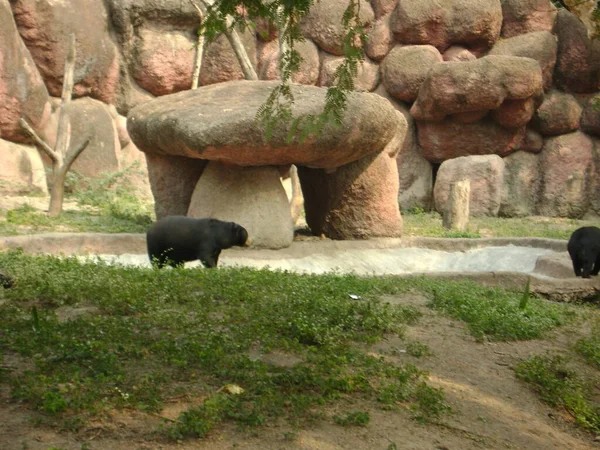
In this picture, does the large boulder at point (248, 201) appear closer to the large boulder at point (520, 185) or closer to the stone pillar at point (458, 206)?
the stone pillar at point (458, 206)

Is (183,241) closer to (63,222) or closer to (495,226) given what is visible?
(63,222)

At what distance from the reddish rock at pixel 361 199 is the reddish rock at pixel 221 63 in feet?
21.7

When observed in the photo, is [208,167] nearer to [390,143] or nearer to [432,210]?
[390,143]

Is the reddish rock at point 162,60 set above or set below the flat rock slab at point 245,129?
above

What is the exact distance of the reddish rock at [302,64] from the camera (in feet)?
64.6

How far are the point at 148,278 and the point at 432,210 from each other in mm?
14448

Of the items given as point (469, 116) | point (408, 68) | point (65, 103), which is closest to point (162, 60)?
point (65, 103)

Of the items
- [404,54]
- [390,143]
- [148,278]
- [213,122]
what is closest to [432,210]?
[404,54]

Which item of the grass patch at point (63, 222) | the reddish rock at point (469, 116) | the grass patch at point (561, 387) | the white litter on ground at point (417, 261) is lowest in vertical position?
the grass patch at point (561, 387)

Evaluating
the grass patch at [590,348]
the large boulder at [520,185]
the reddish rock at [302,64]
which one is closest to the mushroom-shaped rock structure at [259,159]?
the grass patch at [590,348]

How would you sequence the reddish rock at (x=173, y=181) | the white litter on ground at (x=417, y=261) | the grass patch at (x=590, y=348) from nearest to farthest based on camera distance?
the grass patch at (x=590, y=348), the white litter on ground at (x=417, y=261), the reddish rock at (x=173, y=181)

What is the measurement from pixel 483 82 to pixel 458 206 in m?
4.25

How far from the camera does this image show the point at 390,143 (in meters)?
13.3

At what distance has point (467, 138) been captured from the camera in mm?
19797
